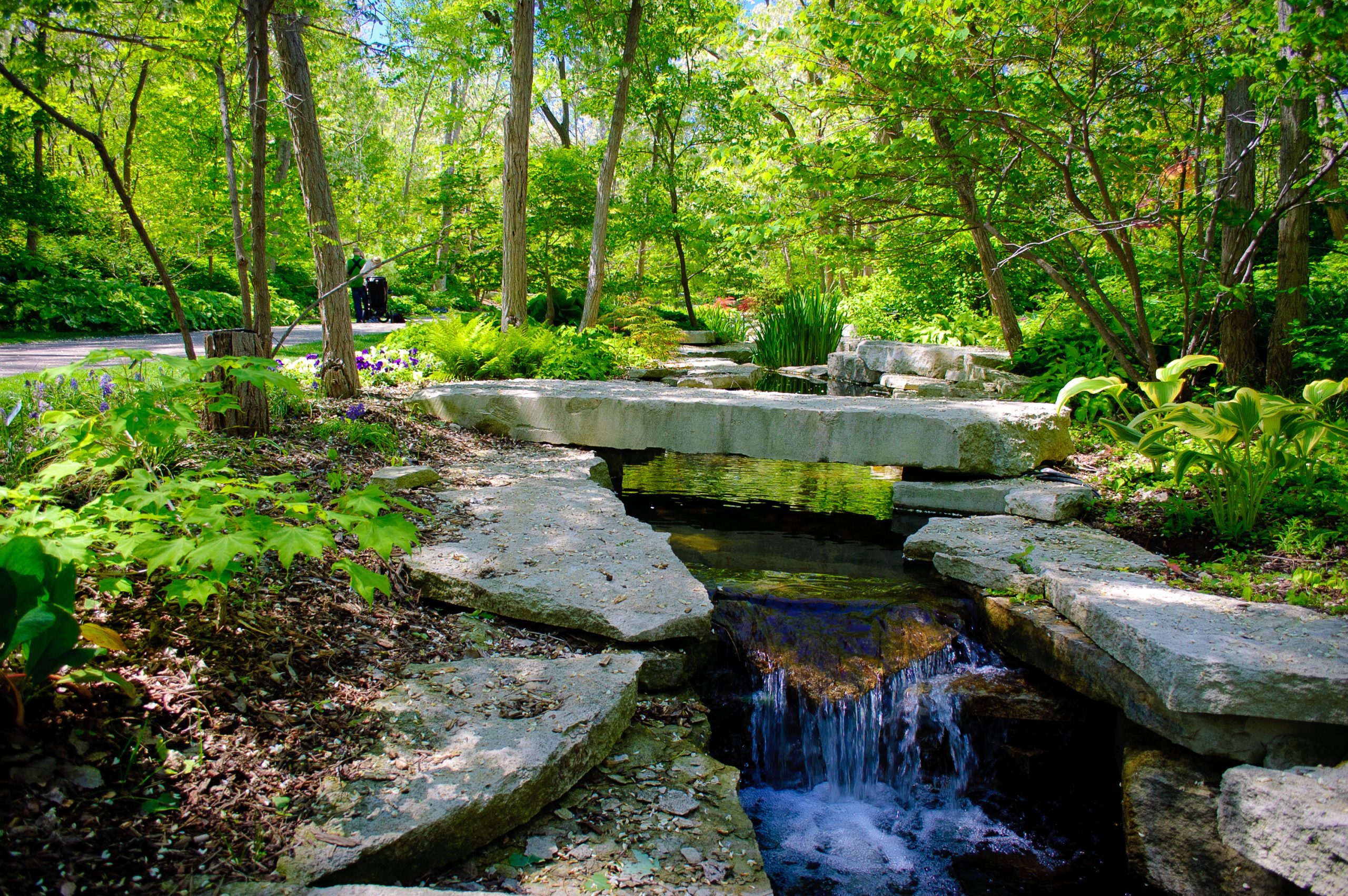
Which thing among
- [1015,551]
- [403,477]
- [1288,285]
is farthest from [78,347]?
[1288,285]

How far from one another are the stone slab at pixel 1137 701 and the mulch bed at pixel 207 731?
1.89 metres

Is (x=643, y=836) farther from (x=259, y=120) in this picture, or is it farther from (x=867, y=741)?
(x=259, y=120)

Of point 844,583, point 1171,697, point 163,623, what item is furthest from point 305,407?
point 1171,697

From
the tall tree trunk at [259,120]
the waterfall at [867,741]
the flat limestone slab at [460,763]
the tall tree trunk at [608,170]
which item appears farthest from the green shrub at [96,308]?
the waterfall at [867,741]

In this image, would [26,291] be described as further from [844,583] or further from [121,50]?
[844,583]

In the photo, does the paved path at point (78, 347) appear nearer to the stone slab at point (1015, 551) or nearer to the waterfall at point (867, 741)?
the waterfall at point (867, 741)

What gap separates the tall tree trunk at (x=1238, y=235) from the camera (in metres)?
5.26

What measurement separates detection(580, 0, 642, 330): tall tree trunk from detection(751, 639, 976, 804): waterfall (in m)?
8.40

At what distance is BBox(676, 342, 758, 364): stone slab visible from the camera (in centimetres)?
1248

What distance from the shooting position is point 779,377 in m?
11.3

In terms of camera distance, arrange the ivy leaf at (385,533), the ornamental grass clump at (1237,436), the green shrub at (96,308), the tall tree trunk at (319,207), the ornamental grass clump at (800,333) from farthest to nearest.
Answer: the ornamental grass clump at (800,333) → the green shrub at (96,308) → the tall tree trunk at (319,207) → the ornamental grass clump at (1237,436) → the ivy leaf at (385,533)

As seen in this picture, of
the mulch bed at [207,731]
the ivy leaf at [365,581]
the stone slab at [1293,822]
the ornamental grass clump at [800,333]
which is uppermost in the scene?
the ornamental grass clump at [800,333]

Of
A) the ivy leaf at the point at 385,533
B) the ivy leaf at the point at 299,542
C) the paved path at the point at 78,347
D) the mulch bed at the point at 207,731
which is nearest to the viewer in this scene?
the mulch bed at the point at 207,731

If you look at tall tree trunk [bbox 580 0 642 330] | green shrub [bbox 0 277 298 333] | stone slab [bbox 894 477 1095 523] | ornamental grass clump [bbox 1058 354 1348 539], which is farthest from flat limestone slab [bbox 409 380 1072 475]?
green shrub [bbox 0 277 298 333]
